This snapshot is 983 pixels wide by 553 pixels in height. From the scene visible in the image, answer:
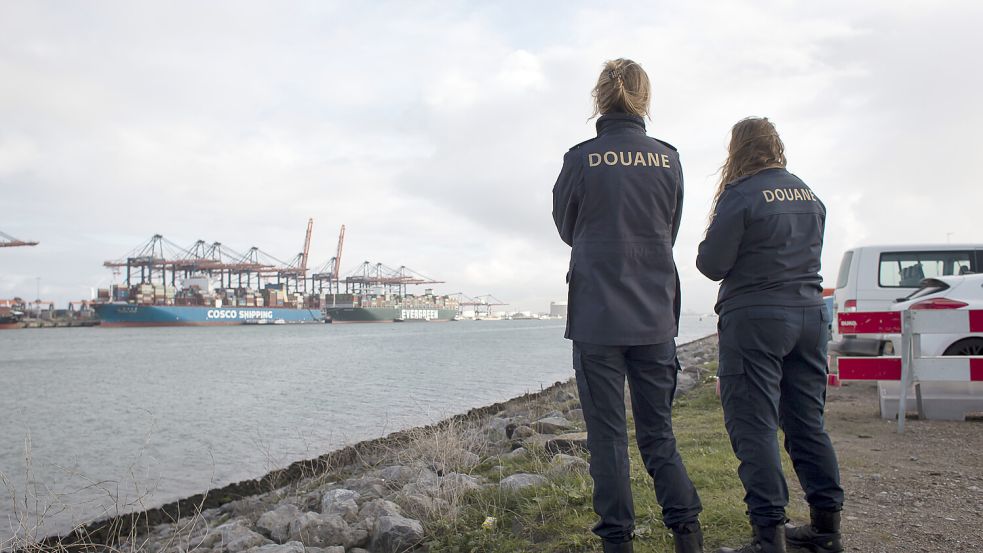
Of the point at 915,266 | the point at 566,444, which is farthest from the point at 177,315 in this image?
the point at 915,266

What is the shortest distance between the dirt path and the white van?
1.94 metres

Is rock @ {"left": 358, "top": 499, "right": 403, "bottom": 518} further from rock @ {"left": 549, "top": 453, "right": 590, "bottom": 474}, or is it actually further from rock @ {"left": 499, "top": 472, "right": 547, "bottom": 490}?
rock @ {"left": 549, "top": 453, "right": 590, "bottom": 474}

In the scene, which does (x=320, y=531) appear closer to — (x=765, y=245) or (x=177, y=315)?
(x=765, y=245)

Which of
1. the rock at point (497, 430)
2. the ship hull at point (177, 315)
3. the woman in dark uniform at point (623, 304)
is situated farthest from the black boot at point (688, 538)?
the ship hull at point (177, 315)

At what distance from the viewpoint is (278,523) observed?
480cm

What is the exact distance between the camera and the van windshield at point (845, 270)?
7.82 meters

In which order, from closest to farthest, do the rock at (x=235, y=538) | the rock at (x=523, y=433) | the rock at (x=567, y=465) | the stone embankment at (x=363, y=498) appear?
the stone embankment at (x=363, y=498) < the rock at (x=567, y=465) < the rock at (x=235, y=538) < the rock at (x=523, y=433)

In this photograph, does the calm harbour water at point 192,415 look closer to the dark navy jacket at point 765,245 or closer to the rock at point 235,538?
the rock at point 235,538

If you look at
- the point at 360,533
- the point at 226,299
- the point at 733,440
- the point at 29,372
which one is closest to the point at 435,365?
the point at 29,372

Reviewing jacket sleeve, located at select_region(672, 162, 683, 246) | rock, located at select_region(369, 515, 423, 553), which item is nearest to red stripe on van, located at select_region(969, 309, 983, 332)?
jacket sleeve, located at select_region(672, 162, 683, 246)

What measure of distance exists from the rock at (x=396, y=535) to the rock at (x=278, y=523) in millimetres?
1017

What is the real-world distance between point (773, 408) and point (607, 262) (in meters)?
0.93

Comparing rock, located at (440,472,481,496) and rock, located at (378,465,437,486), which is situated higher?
rock, located at (440,472,481,496)

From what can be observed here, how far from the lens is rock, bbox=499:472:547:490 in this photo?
156 inches
